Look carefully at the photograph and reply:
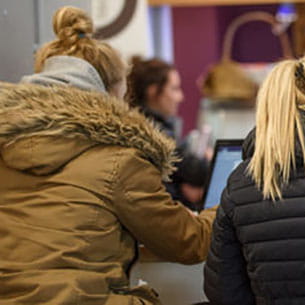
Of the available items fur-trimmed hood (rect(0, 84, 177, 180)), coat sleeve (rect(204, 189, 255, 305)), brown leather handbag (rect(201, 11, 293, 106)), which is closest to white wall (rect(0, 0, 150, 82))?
fur-trimmed hood (rect(0, 84, 177, 180))

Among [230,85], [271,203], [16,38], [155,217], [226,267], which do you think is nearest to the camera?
[271,203]

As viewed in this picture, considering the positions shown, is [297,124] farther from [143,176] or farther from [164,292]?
[164,292]

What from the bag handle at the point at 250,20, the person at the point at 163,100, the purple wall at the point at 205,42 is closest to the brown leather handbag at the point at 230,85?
the purple wall at the point at 205,42

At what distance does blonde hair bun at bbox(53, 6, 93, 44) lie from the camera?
216 centimetres

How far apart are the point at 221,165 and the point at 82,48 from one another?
0.59 m

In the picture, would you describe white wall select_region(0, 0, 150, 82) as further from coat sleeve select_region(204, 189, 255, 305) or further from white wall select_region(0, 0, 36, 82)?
coat sleeve select_region(204, 189, 255, 305)

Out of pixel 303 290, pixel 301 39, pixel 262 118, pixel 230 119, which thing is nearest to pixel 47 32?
pixel 262 118

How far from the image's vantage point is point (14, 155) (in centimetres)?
186

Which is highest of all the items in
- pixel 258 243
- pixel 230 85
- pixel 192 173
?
pixel 258 243

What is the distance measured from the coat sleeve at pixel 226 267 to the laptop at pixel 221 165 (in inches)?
22.2

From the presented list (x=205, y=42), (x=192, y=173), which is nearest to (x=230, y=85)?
Result: (x=205, y=42)

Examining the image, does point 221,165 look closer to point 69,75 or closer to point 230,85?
point 69,75

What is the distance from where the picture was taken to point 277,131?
1.67 meters

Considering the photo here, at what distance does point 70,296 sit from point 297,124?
65cm
